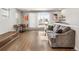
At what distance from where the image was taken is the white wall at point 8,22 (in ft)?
5.64

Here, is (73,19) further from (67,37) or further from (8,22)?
(8,22)

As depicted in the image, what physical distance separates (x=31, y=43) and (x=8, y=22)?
544 millimetres

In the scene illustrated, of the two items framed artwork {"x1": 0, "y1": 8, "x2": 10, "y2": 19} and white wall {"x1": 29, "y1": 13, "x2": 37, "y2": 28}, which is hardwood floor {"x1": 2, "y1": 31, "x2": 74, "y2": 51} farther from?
framed artwork {"x1": 0, "y1": 8, "x2": 10, "y2": 19}

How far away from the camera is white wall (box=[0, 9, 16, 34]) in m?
1.72

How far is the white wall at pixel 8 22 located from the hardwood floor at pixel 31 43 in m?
0.25

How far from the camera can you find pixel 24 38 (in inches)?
71.7

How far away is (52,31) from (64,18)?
1.05 feet

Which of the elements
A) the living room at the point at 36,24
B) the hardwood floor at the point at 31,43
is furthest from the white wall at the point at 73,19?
the hardwood floor at the point at 31,43

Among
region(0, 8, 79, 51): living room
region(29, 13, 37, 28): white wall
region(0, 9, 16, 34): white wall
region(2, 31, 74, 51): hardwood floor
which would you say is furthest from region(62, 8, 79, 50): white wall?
region(0, 9, 16, 34): white wall

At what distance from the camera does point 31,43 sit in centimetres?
179

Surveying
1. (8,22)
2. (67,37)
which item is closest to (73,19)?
(67,37)
